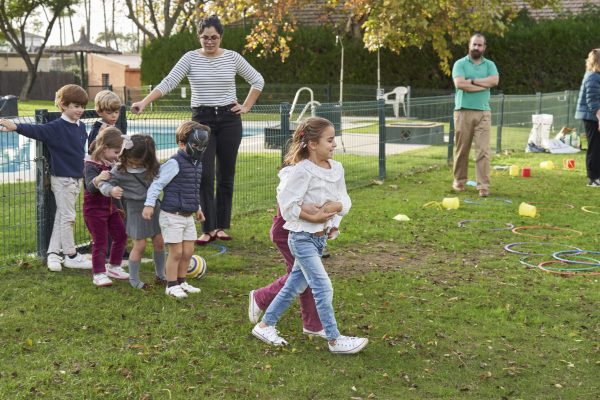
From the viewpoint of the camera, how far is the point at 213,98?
7.41 m

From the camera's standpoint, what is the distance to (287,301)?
4859 mm

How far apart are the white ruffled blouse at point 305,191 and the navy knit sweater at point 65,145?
2.26 m

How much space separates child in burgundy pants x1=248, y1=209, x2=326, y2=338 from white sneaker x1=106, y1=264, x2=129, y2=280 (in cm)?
133

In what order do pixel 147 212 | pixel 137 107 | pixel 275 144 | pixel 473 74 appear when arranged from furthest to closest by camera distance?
pixel 473 74
pixel 275 144
pixel 137 107
pixel 147 212

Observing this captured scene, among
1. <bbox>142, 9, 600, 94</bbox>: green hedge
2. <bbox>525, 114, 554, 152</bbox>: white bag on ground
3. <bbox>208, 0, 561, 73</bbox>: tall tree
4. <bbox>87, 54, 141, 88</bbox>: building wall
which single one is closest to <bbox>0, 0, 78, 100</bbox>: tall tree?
<bbox>87, 54, 141, 88</bbox>: building wall

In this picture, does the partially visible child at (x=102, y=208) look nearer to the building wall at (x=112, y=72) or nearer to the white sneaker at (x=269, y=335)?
the white sneaker at (x=269, y=335)

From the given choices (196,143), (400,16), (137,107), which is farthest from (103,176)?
(400,16)

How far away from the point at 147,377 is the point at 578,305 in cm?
304

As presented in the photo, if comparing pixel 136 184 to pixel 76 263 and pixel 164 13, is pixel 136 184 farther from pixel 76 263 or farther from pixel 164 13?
pixel 164 13

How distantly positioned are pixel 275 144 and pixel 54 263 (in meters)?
3.44

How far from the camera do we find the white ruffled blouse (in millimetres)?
4633

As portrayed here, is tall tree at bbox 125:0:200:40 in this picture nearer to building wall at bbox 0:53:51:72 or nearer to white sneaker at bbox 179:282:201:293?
building wall at bbox 0:53:51:72

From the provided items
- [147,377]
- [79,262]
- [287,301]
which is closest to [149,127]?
[79,262]

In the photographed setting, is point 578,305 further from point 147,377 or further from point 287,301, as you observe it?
point 147,377
